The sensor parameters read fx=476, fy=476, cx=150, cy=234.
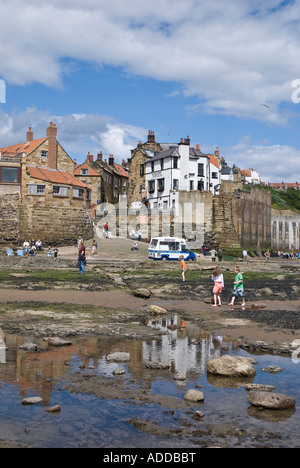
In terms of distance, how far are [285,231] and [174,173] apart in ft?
62.9

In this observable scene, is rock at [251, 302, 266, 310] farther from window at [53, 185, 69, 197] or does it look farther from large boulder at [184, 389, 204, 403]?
window at [53, 185, 69, 197]

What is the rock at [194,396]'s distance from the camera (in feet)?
28.1

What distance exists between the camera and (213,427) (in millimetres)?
7395

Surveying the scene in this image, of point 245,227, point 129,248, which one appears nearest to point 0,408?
point 129,248

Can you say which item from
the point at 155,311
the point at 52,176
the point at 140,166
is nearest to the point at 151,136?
the point at 140,166

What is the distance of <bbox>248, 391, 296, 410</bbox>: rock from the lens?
8.24 m

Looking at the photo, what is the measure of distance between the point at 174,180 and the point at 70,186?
21.5m

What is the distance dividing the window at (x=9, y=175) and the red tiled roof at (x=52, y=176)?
4.99ft

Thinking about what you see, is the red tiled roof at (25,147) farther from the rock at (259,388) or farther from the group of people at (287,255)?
the rock at (259,388)

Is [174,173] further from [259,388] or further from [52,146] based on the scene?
[259,388]

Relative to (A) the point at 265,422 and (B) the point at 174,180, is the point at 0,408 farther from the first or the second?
(B) the point at 174,180

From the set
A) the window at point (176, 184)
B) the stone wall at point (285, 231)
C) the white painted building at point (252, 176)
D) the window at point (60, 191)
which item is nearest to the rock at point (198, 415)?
the window at point (60, 191)

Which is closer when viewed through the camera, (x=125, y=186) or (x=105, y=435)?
(x=105, y=435)

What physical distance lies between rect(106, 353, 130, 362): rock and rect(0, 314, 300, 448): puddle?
0.57ft
